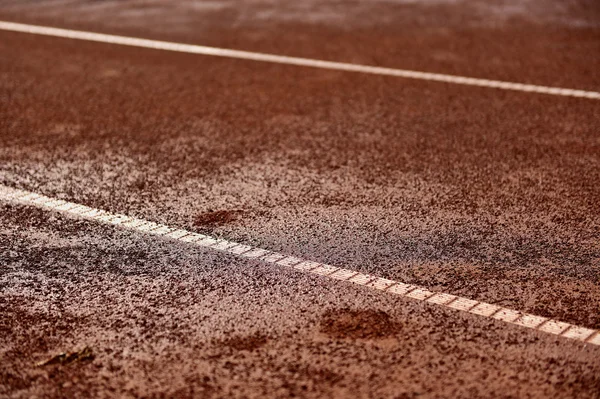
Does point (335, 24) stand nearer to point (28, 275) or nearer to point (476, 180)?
point (476, 180)

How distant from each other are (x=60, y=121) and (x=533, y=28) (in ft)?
16.4

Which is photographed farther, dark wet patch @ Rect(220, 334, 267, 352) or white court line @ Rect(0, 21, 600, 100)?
white court line @ Rect(0, 21, 600, 100)

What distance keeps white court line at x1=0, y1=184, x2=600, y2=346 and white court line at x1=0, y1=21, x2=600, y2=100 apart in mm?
3349

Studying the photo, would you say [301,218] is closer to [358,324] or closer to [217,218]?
[217,218]

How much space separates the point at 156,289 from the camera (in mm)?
3738

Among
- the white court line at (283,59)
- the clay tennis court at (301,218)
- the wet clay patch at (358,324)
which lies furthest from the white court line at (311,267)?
the white court line at (283,59)

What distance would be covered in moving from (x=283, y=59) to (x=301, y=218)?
11.7 ft

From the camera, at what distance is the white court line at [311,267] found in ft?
11.2

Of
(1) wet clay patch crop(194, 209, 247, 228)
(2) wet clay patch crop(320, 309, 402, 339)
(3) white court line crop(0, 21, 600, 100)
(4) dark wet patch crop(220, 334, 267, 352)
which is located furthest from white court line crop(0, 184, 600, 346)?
(3) white court line crop(0, 21, 600, 100)

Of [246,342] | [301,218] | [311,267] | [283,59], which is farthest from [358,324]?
[283,59]

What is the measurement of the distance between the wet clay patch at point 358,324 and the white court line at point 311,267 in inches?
9.1

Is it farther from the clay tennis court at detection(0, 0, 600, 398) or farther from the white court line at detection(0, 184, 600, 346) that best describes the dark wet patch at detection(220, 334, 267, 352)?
the white court line at detection(0, 184, 600, 346)

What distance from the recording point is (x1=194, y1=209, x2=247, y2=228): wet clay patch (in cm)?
441

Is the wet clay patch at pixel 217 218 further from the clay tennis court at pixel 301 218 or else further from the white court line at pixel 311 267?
the white court line at pixel 311 267
